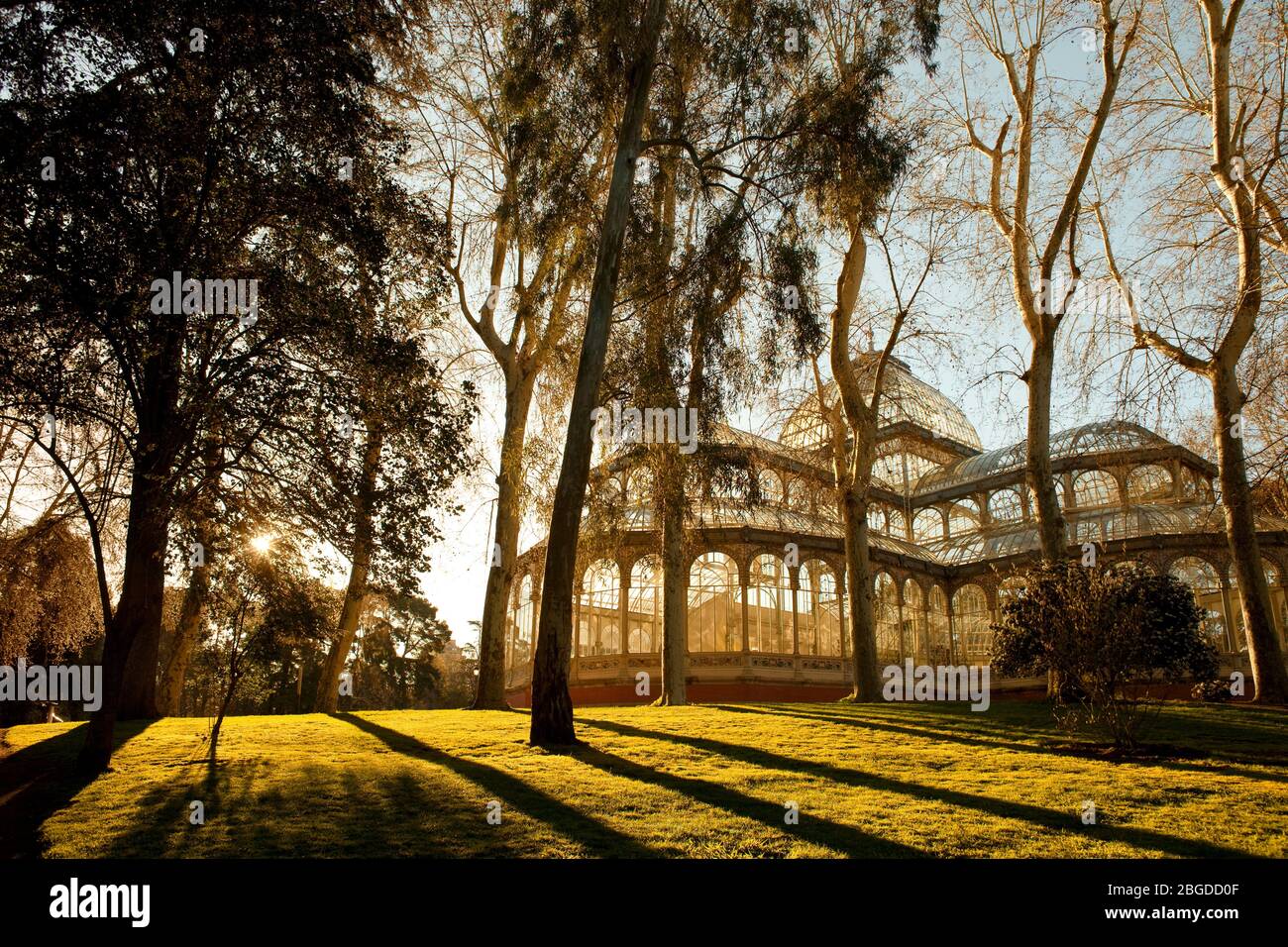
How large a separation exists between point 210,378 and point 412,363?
91.2 inches

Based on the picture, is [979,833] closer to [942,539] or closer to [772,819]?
[772,819]

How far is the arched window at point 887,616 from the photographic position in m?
28.5

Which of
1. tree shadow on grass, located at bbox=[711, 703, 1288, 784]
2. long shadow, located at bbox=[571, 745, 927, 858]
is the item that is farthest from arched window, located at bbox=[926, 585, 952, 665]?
long shadow, located at bbox=[571, 745, 927, 858]

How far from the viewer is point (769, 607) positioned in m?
26.2

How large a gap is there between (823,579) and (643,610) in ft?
20.0

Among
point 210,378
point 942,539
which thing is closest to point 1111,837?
point 210,378

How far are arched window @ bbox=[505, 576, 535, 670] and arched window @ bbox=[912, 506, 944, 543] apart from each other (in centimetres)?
1711

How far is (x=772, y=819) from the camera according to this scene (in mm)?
7176

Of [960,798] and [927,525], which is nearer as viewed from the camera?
[960,798]

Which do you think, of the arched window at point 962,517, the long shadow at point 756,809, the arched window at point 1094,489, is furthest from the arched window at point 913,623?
the long shadow at point 756,809

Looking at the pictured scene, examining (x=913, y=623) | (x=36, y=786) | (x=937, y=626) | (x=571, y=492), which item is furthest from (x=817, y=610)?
(x=36, y=786)

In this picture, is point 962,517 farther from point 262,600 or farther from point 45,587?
point 45,587

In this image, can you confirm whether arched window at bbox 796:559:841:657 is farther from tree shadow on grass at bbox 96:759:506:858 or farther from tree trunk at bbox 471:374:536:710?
tree shadow on grass at bbox 96:759:506:858

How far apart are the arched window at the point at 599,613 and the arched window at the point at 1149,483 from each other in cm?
1947
